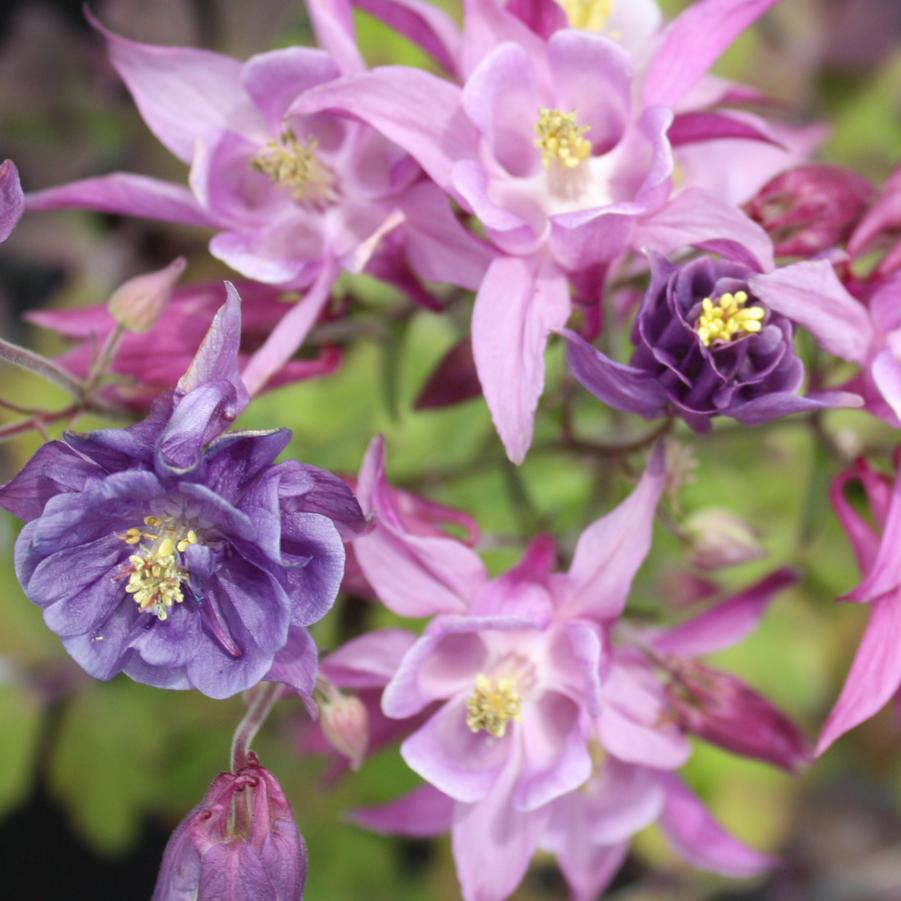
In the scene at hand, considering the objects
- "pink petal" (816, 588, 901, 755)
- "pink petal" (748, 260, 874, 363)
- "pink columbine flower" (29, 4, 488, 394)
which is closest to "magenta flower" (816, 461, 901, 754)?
"pink petal" (816, 588, 901, 755)

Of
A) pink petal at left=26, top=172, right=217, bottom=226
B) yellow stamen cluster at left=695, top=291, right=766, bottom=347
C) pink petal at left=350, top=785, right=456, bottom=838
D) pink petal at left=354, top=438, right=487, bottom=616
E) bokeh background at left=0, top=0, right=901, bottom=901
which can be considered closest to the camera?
yellow stamen cluster at left=695, top=291, right=766, bottom=347

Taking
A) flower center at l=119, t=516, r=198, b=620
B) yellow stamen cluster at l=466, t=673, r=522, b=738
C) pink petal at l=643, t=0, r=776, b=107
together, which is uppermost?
pink petal at l=643, t=0, r=776, b=107

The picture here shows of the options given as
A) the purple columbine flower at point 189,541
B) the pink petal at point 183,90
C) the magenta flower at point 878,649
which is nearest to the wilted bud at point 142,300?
the pink petal at point 183,90

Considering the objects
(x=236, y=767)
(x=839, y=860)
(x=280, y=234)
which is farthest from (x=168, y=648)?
(x=839, y=860)

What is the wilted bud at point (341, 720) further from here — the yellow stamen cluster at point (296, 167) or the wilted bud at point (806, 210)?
the wilted bud at point (806, 210)

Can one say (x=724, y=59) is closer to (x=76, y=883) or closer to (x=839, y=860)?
(x=839, y=860)

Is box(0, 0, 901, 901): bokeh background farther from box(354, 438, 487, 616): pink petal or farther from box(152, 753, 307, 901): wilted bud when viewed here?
box(152, 753, 307, 901): wilted bud
